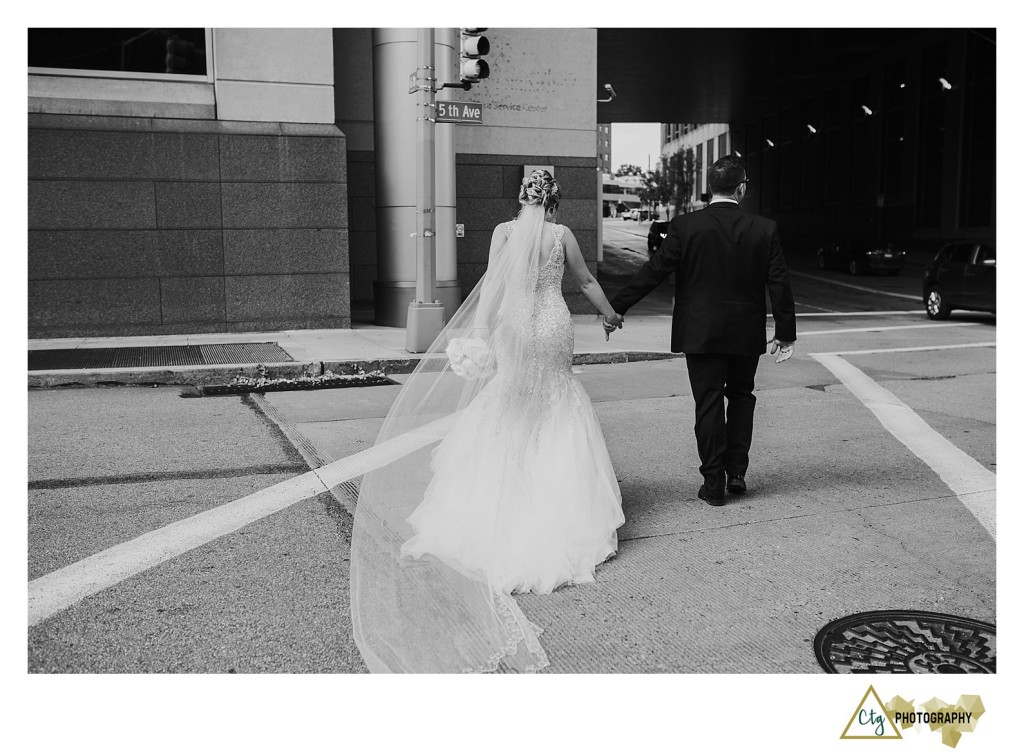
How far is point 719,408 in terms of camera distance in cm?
558

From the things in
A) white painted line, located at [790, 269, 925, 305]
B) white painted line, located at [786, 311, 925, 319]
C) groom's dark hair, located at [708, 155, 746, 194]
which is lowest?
white painted line, located at [786, 311, 925, 319]

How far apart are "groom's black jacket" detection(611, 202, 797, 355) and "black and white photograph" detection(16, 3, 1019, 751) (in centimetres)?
2

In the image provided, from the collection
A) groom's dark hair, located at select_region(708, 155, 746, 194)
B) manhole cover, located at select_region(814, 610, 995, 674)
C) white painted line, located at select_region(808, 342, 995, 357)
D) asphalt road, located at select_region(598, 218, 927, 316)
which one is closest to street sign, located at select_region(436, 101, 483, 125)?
white painted line, located at select_region(808, 342, 995, 357)

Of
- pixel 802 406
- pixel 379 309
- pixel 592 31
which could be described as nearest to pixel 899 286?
pixel 592 31

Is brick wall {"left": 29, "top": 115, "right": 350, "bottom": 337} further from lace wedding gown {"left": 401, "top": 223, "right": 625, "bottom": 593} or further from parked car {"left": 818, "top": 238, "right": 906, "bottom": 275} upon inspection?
parked car {"left": 818, "top": 238, "right": 906, "bottom": 275}

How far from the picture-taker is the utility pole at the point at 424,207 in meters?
11.8

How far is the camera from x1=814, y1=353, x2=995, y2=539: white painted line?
5.66 m

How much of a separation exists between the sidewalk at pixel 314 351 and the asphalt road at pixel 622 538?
897mm

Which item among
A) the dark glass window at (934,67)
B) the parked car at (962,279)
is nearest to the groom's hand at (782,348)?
the parked car at (962,279)

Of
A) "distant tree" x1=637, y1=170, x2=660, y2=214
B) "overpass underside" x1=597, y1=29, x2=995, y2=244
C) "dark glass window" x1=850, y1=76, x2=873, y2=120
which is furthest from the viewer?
"distant tree" x1=637, y1=170, x2=660, y2=214

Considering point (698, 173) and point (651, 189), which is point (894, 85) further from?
point (651, 189)

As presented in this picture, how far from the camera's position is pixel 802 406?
9062 millimetres

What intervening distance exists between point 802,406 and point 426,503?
5.32m
